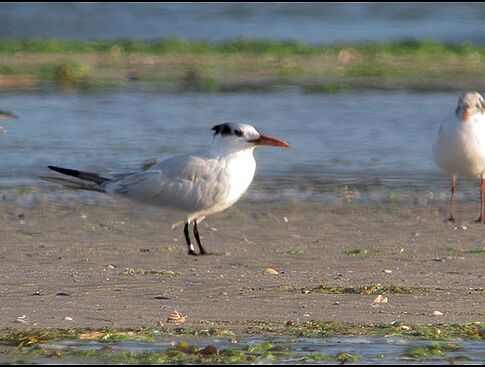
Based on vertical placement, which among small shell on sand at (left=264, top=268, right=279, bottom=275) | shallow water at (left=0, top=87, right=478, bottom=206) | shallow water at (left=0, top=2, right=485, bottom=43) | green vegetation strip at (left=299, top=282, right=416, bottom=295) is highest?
green vegetation strip at (left=299, top=282, right=416, bottom=295)

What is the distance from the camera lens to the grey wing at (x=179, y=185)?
356 inches

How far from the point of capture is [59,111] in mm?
17297

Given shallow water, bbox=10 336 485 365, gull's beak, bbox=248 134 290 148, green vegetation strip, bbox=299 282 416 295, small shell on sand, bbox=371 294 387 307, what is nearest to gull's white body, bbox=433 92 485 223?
gull's beak, bbox=248 134 290 148

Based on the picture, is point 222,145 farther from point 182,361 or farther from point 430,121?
point 430,121

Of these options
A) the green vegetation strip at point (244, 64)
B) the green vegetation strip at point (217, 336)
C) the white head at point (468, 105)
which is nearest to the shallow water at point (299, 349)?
the green vegetation strip at point (217, 336)

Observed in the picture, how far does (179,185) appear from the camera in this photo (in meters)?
9.12

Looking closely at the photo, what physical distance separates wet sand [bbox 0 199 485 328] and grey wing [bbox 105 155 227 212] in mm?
206

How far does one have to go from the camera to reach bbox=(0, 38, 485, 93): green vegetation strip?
20797 mm

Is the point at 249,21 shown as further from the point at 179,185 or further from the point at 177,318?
the point at 177,318

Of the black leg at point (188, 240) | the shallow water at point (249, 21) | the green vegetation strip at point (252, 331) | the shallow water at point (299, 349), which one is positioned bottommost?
the shallow water at point (249, 21)

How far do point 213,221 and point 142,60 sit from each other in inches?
555

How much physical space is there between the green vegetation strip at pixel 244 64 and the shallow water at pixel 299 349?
1341 centimetres

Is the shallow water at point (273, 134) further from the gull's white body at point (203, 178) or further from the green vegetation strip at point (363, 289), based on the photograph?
the green vegetation strip at point (363, 289)

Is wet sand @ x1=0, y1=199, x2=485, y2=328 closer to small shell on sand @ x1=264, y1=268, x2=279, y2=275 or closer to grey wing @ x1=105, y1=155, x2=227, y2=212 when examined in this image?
small shell on sand @ x1=264, y1=268, x2=279, y2=275
